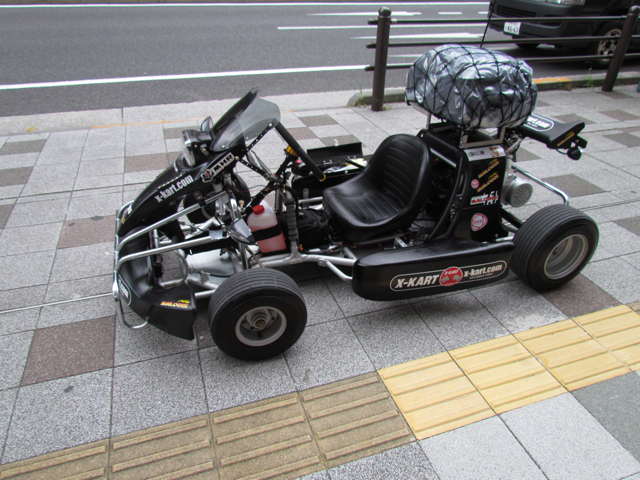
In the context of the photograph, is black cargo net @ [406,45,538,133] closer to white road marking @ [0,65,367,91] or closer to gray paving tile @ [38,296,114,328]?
gray paving tile @ [38,296,114,328]

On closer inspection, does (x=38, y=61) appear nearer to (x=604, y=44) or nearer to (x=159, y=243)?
(x=159, y=243)

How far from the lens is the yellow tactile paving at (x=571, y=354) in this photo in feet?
8.87

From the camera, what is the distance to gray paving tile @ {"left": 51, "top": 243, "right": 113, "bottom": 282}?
3.49 meters

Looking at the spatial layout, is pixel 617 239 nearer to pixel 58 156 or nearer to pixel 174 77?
pixel 58 156

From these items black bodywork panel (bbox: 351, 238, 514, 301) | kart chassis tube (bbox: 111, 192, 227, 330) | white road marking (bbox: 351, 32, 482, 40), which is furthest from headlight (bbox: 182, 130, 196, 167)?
white road marking (bbox: 351, 32, 482, 40)

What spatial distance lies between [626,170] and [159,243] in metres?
5.20

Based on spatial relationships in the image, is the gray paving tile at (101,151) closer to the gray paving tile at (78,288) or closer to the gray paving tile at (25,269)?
the gray paving tile at (25,269)

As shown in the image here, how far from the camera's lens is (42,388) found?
2.58 metres

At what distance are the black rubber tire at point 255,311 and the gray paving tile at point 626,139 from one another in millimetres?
5528

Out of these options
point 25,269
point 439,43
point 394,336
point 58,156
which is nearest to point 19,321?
point 25,269

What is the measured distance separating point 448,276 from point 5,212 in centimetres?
411

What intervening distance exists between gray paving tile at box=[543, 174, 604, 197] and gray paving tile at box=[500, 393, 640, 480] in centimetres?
292

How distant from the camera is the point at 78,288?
3.35 metres

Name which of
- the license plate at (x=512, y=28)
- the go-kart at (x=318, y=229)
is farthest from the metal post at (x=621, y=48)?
the go-kart at (x=318, y=229)
